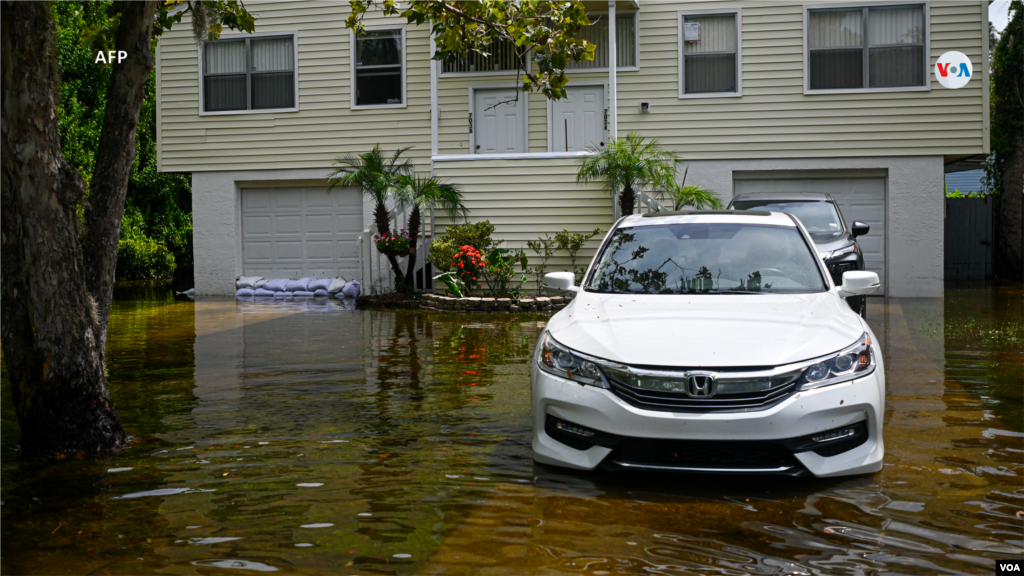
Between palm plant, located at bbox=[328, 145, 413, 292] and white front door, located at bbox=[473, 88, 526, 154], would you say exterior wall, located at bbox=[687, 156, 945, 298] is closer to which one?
white front door, located at bbox=[473, 88, 526, 154]

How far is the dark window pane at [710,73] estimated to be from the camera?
16453 millimetres

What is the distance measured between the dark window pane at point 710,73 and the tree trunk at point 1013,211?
8124 mm

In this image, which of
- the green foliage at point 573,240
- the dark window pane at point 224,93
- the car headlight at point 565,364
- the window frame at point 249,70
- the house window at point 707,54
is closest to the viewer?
the car headlight at point 565,364

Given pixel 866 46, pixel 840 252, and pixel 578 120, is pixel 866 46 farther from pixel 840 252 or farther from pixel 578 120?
pixel 840 252

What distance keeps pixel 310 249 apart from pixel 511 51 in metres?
5.74

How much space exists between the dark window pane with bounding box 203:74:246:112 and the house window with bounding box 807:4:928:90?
10937mm

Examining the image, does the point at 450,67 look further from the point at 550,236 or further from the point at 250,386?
the point at 250,386

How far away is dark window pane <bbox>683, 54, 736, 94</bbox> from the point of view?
16.5 metres

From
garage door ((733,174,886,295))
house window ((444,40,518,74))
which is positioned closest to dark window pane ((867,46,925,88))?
garage door ((733,174,886,295))

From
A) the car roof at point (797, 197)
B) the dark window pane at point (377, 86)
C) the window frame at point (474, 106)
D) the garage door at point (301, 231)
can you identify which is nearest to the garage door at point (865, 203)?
the car roof at point (797, 197)

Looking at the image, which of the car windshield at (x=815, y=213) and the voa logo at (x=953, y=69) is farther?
the voa logo at (x=953, y=69)

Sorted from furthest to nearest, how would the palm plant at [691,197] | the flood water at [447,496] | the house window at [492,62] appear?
1. the house window at [492,62]
2. the palm plant at [691,197]
3. the flood water at [447,496]

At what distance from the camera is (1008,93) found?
20.2 m

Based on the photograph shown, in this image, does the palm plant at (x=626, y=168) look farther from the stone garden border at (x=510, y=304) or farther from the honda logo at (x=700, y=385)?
the honda logo at (x=700, y=385)
